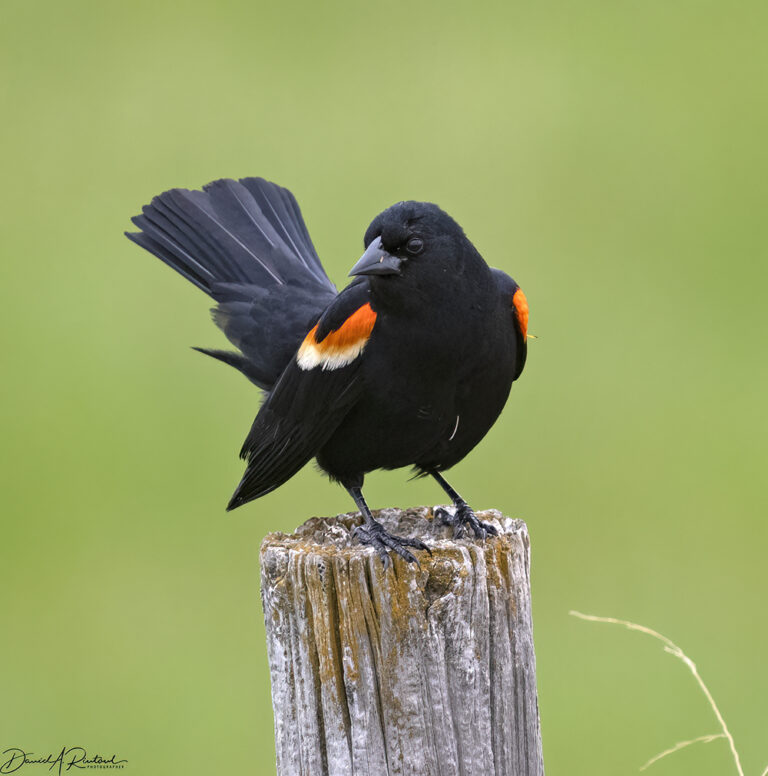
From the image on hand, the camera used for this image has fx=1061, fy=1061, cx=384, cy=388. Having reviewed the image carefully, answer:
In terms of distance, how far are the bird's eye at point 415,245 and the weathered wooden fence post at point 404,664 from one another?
3.52 ft

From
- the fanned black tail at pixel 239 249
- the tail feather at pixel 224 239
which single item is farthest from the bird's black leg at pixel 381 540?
the tail feather at pixel 224 239

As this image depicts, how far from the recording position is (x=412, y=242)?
3.32 m

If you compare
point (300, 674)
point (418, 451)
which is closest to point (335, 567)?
point (300, 674)

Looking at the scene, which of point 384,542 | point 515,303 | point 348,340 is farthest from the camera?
point 515,303

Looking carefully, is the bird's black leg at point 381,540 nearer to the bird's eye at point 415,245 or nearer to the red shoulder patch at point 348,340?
the red shoulder patch at point 348,340

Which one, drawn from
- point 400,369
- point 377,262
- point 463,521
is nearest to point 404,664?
point 463,521

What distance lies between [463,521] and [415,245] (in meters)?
0.87

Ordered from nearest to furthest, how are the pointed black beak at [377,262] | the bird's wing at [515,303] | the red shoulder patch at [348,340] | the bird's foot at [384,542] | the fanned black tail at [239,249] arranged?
the bird's foot at [384,542], the pointed black beak at [377,262], the red shoulder patch at [348,340], the bird's wing at [515,303], the fanned black tail at [239,249]

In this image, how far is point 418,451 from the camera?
3473mm

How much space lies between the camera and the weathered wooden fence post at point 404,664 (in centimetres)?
246

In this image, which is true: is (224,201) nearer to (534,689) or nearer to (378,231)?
(378,231)

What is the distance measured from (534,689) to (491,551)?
361 millimetres

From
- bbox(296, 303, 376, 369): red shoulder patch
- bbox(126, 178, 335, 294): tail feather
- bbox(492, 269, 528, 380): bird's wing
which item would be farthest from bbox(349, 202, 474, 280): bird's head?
bbox(126, 178, 335, 294): tail feather

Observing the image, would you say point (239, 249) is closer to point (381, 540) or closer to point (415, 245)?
point (415, 245)
